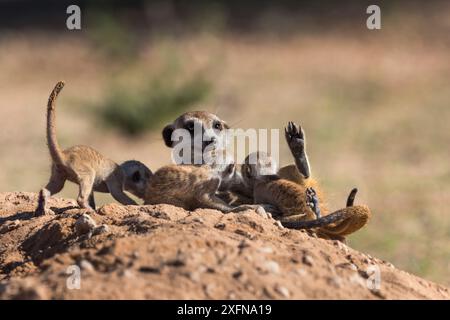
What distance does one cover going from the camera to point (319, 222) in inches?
236

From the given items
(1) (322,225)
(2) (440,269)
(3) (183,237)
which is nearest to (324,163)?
(2) (440,269)

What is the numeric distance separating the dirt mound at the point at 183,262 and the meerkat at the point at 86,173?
64cm

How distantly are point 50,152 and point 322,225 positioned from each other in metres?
2.08

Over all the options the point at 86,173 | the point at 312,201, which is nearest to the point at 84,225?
the point at 86,173

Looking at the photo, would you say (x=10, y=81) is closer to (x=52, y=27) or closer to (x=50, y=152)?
(x=52, y=27)

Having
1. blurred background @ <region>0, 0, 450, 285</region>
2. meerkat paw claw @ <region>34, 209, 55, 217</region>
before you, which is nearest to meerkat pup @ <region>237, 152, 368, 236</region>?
meerkat paw claw @ <region>34, 209, 55, 217</region>

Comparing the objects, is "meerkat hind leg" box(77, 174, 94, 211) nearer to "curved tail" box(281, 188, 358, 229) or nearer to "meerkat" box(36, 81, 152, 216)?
"meerkat" box(36, 81, 152, 216)

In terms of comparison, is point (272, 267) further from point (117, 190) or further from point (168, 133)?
point (168, 133)

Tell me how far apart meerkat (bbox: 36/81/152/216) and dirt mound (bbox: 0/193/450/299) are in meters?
0.64

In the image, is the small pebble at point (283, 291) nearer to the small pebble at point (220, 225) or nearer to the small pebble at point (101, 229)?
the small pebble at point (220, 225)

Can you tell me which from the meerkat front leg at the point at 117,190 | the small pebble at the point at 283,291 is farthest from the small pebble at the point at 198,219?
the meerkat front leg at the point at 117,190

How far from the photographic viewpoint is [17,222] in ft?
20.1

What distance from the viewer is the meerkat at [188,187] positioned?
6645 millimetres

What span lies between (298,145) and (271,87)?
1507cm
